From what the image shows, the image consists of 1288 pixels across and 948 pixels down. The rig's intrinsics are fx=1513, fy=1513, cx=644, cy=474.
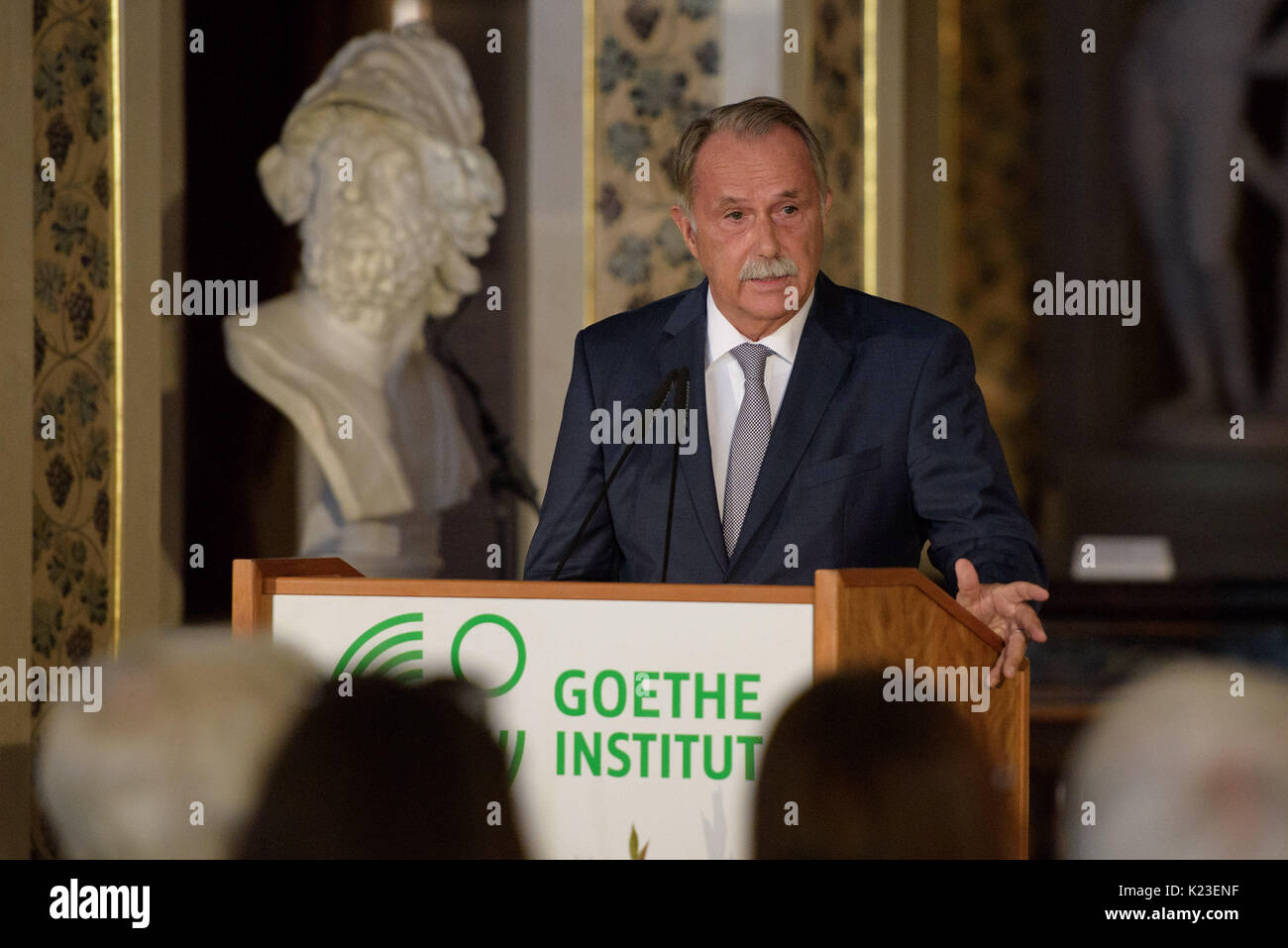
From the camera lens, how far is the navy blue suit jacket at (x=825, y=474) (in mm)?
1813

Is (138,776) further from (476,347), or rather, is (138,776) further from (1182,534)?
(1182,534)

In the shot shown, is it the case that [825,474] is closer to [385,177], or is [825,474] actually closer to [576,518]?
[576,518]

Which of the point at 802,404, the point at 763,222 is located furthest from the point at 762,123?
the point at 802,404

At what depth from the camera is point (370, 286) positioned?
3762mm

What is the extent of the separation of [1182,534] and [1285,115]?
1300 mm

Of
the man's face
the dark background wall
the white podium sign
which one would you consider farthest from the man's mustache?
the dark background wall

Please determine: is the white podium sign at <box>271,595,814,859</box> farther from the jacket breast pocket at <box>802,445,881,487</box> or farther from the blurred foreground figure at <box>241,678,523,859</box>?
the jacket breast pocket at <box>802,445,881,487</box>

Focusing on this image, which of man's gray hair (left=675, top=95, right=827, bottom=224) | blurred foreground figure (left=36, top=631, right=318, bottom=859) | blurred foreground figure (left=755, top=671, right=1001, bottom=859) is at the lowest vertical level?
blurred foreground figure (left=36, top=631, right=318, bottom=859)

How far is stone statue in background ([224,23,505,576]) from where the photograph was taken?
3.73m

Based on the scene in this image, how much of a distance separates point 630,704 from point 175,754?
1.13 m

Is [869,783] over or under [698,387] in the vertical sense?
under

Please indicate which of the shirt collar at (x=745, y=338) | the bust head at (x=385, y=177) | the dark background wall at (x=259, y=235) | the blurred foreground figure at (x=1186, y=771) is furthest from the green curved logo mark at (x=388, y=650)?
the bust head at (x=385, y=177)

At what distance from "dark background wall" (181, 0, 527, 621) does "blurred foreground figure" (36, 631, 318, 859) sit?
72 cm

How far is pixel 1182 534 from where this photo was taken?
4.57 metres
